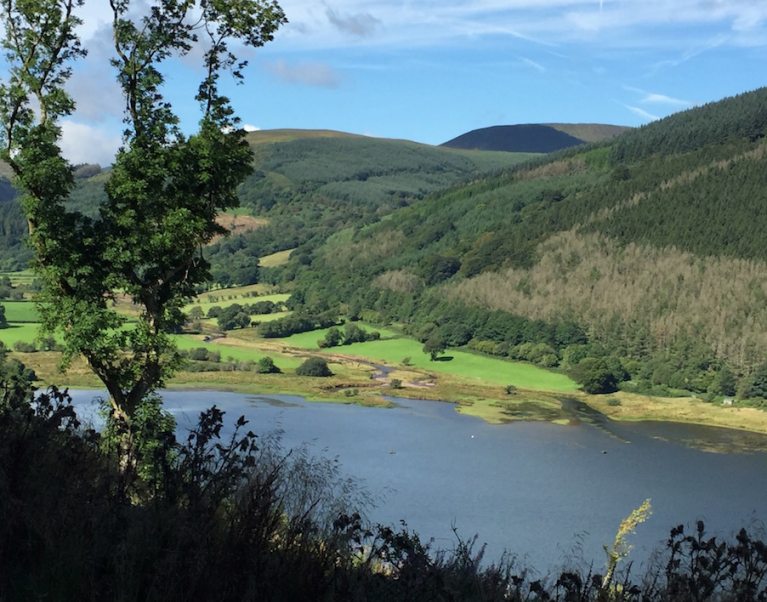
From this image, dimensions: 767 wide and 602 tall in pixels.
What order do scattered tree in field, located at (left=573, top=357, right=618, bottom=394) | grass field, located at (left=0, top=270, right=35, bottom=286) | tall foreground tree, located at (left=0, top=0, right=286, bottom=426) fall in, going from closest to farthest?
tall foreground tree, located at (left=0, top=0, right=286, bottom=426) → scattered tree in field, located at (left=573, top=357, right=618, bottom=394) → grass field, located at (left=0, top=270, right=35, bottom=286)

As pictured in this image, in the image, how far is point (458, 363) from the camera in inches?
4577

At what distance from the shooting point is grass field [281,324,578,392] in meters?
105

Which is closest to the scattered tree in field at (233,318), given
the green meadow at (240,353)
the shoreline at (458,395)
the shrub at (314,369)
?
the green meadow at (240,353)

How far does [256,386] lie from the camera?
9556 cm

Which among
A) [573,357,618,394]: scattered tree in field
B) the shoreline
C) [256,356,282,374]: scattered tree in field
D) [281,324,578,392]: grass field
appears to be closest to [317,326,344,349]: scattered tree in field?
[281,324,578,392]: grass field

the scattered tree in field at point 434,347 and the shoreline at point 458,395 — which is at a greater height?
the scattered tree in field at point 434,347

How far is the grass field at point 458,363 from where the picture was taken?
105062 millimetres

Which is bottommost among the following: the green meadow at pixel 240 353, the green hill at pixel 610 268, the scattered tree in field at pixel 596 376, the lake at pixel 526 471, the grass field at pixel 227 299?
the lake at pixel 526 471

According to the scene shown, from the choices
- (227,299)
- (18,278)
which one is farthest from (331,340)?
(18,278)

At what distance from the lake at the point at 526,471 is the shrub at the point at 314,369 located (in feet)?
48.6

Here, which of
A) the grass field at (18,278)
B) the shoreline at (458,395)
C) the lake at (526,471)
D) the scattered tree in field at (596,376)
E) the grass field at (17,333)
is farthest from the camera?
the grass field at (18,278)

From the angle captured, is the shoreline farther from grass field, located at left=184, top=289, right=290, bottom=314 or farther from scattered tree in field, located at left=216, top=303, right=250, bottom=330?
grass field, located at left=184, top=289, right=290, bottom=314

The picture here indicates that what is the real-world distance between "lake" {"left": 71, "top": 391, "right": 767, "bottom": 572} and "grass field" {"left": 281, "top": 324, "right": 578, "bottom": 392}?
2069 centimetres

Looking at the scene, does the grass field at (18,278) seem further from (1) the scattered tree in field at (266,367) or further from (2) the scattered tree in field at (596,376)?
(2) the scattered tree in field at (596,376)
